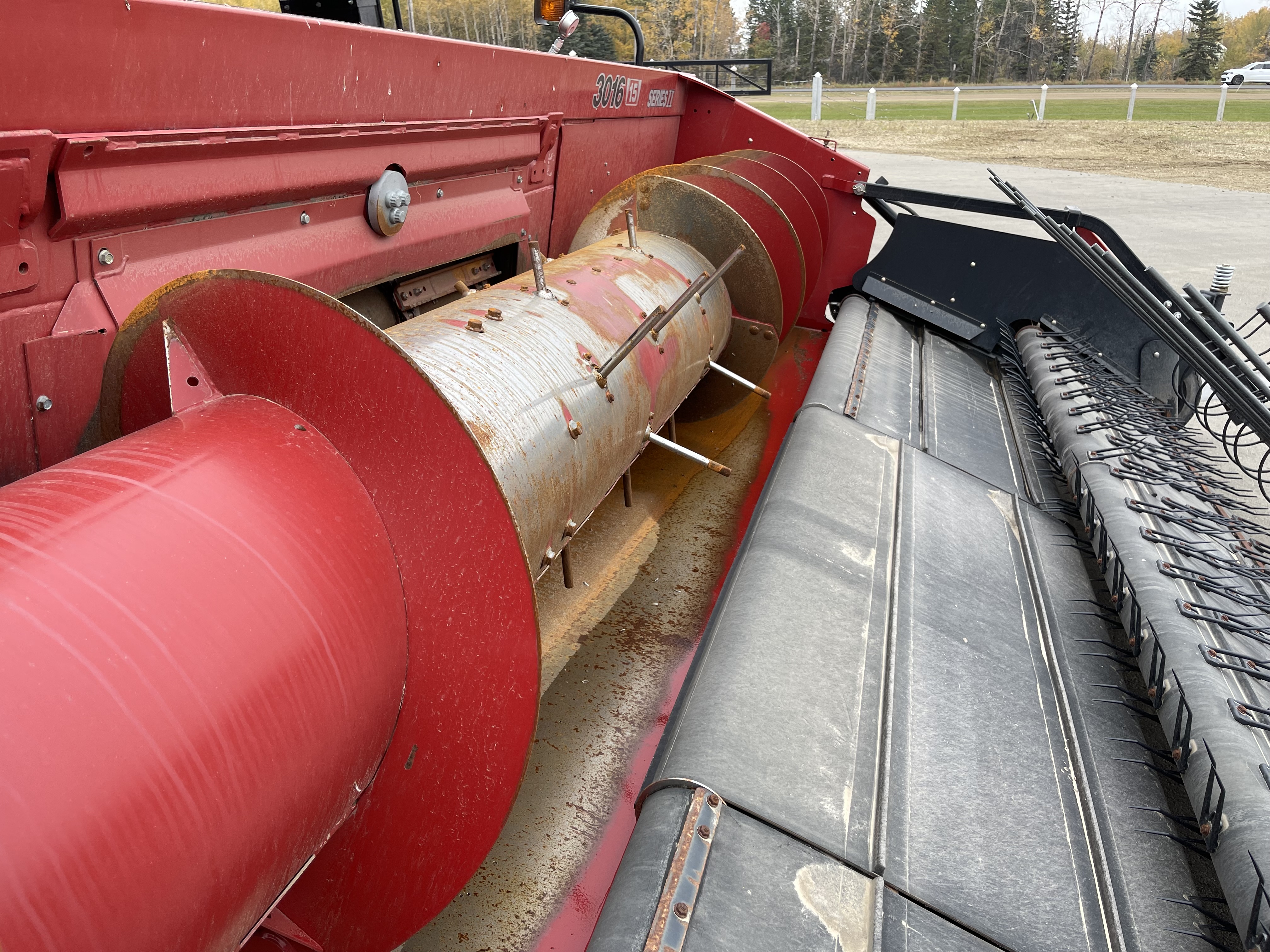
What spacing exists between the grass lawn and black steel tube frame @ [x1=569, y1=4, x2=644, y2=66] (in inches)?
758

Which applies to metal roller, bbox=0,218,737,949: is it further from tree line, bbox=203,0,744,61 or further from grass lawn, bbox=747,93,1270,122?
grass lawn, bbox=747,93,1270,122

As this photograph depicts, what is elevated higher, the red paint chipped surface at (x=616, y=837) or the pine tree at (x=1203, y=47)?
the pine tree at (x=1203, y=47)

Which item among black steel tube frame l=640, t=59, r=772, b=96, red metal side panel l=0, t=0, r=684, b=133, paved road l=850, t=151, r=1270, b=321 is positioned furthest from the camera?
paved road l=850, t=151, r=1270, b=321

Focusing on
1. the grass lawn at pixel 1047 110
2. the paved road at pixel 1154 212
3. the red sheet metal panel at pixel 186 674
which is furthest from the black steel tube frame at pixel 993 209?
the grass lawn at pixel 1047 110

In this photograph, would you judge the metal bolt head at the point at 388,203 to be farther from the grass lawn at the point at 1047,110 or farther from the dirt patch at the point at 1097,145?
the grass lawn at the point at 1047,110

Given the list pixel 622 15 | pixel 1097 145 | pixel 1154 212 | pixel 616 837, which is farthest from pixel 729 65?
pixel 1097 145

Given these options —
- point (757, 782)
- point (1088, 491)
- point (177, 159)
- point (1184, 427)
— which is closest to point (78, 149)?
point (177, 159)

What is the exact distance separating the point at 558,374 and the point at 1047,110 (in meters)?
27.9

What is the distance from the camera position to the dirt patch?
48.6 feet

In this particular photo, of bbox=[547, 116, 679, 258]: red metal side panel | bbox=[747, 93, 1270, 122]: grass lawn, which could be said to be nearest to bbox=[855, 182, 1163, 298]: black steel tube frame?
bbox=[547, 116, 679, 258]: red metal side panel

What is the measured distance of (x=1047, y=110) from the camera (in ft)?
84.4

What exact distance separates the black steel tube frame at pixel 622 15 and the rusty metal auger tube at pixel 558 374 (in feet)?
4.39

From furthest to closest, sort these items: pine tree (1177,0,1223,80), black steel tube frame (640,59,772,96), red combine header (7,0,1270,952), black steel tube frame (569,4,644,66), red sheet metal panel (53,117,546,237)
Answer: pine tree (1177,0,1223,80), black steel tube frame (640,59,772,96), black steel tube frame (569,4,644,66), red sheet metal panel (53,117,546,237), red combine header (7,0,1270,952)

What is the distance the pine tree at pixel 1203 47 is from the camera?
44.6 metres
